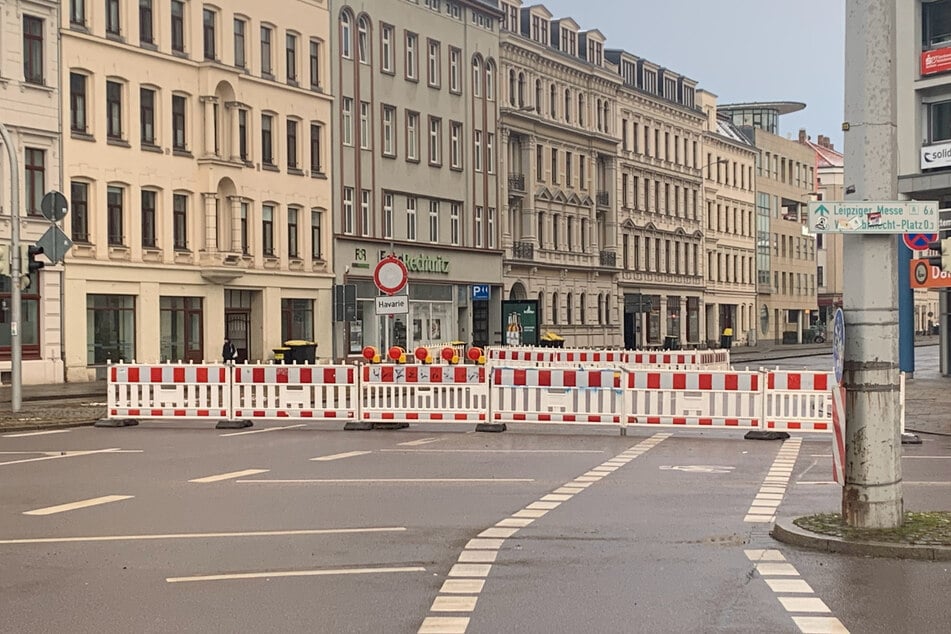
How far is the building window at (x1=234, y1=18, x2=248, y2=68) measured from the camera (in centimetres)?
5256

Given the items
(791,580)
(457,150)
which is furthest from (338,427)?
(457,150)

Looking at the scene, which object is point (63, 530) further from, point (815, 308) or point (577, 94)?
point (815, 308)

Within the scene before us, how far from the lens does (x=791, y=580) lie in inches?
354

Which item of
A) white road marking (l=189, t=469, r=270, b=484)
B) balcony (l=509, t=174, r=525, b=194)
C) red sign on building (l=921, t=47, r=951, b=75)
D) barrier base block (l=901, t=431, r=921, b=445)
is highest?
red sign on building (l=921, t=47, r=951, b=75)

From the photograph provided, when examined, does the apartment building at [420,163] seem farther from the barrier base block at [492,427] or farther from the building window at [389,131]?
the barrier base block at [492,427]

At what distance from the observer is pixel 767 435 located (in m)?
21.5

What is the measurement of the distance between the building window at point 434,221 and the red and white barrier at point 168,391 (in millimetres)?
39569

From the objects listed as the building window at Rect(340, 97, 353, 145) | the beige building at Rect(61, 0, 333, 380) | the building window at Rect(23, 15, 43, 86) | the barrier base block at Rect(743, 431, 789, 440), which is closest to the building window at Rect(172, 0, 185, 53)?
the beige building at Rect(61, 0, 333, 380)

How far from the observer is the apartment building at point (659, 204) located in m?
84.4

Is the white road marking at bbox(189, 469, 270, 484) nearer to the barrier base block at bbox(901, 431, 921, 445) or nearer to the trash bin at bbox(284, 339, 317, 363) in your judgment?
the barrier base block at bbox(901, 431, 921, 445)

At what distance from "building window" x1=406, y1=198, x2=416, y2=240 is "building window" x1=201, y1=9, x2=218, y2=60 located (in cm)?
1369

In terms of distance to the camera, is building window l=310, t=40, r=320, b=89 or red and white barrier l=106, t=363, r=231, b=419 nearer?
red and white barrier l=106, t=363, r=231, b=419

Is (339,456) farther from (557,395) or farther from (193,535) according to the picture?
(193,535)

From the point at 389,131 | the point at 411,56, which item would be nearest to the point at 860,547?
the point at 389,131
